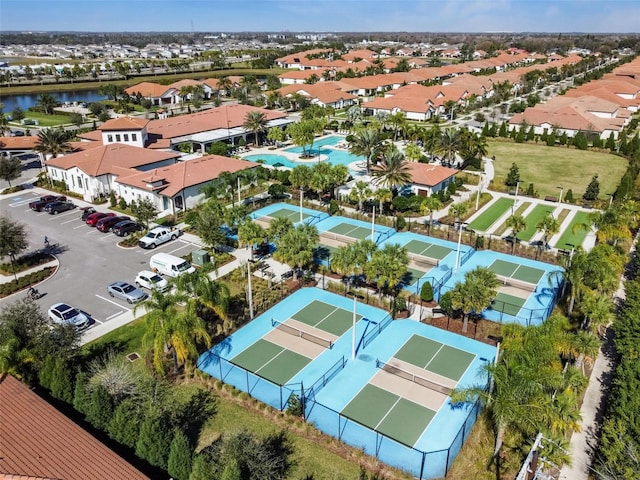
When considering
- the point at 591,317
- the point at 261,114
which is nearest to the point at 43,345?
the point at 591,317

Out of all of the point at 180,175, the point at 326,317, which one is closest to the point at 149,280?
the point at 326,317

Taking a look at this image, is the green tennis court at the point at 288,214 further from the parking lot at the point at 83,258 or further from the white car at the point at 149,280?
the white car at the point at 149,280

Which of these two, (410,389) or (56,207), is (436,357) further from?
(56,207)

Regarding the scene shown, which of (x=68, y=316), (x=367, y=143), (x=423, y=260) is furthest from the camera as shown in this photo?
(x=367, y=143)

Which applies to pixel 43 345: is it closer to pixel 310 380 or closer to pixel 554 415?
pixel 310 380

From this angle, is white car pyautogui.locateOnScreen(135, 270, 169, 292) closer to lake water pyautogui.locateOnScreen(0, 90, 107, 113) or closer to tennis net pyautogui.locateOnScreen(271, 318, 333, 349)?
tennis net pyautogui.locateOnScreen(271, 318, 333, 349)
